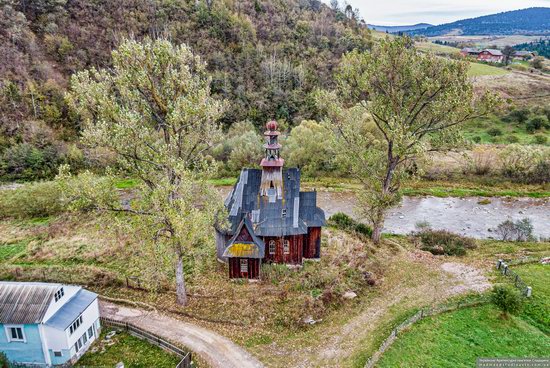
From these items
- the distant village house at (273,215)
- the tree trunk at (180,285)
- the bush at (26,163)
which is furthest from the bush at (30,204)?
the tree trunk at (180,285)

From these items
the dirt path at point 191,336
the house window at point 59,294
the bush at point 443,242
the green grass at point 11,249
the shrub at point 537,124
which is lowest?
the green grass at point 11,249

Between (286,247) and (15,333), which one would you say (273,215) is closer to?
(286,247)

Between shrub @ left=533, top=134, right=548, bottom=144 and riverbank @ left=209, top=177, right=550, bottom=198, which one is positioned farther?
shrub @ left=533, top=134, right=548, bottom=144

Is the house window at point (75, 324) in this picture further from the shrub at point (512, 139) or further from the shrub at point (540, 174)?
the shrub at point (512, 139)

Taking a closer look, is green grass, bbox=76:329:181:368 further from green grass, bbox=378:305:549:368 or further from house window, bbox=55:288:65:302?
green grass, bbox=378:305:549:368

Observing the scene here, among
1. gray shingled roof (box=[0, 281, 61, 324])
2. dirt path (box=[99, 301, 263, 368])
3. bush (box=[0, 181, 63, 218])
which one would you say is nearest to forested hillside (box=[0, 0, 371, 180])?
bush (box=[0, 181, 63, 218])

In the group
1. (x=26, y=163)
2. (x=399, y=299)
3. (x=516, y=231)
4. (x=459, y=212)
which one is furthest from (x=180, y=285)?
(x=26, y=163)
